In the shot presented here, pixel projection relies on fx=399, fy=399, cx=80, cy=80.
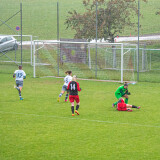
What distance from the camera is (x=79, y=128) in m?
13.3

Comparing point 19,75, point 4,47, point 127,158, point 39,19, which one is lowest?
point 127,158

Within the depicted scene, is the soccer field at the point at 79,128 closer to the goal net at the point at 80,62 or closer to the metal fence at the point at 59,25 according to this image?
the goal net at the point at 80,62

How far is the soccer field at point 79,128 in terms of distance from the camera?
35.1ft

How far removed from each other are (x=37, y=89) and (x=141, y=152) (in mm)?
12692

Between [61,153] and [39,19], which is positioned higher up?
[39,19]

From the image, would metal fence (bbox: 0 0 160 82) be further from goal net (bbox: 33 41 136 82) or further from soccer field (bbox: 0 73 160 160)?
soccer field (bbox: 0 73 160 160)

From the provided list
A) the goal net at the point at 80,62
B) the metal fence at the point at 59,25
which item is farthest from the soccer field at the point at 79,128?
the metal fence at the point at 59,25

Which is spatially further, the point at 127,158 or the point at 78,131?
the point at 78,131

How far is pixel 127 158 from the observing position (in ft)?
33.5

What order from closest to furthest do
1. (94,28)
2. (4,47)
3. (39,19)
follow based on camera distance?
1. (94,28)
2. (4,47)
3. (39,19)

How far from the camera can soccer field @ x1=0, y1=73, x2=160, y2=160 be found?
10.7m

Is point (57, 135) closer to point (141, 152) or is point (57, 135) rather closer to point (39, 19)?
point (141, 152)

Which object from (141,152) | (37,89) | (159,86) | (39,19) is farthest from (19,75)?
(39,19)

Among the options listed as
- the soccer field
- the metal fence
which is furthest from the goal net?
the soccer field
